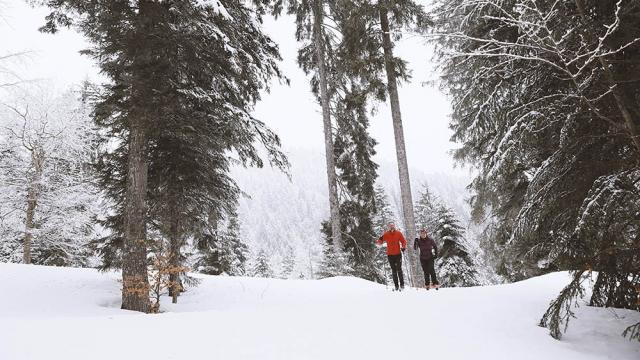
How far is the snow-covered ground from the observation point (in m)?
4.17

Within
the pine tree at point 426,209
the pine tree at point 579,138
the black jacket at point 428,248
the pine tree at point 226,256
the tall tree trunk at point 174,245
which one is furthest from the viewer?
the pine tree at point 426,209

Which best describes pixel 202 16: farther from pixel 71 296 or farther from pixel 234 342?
pixel 71 296

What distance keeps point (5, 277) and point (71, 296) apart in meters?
2.29

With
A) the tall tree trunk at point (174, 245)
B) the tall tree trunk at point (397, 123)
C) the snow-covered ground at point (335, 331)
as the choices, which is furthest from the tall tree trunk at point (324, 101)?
the snow-covered ground at point (335, 331)

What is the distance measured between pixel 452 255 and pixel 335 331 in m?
19.9

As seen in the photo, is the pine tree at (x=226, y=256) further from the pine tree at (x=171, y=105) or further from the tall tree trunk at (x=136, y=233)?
the tall tree trunk at (x=136, y=233)

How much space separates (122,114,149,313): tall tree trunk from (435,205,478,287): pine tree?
1892 cm

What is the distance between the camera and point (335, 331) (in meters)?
5.28

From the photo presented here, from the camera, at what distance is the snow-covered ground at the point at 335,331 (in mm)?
4172

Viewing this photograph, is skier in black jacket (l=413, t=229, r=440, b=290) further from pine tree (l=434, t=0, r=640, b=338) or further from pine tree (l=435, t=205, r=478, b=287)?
pine tree (l=435, t=205, r=478, b=287)

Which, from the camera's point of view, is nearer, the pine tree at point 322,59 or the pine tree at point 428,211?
the pine tree at point 322,59

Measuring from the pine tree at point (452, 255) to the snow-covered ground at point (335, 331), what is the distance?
15014 mm

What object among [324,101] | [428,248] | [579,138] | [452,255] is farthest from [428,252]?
[452,255]

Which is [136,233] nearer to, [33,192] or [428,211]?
[33,192]
